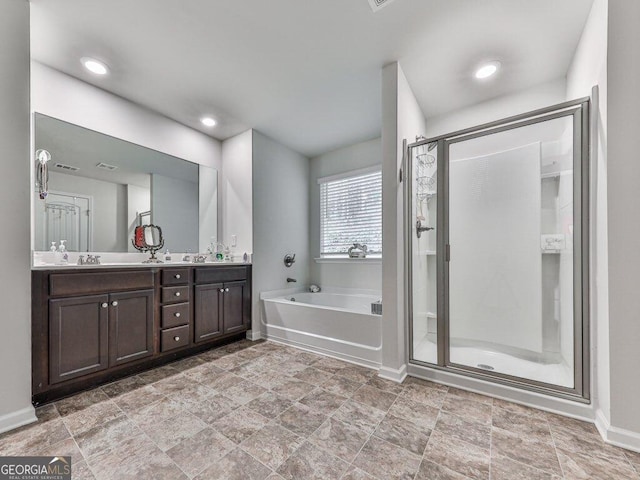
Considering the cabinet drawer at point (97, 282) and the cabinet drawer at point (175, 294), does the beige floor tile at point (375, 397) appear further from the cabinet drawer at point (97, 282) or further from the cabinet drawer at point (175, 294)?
the cabinet drawer at point (97, 282)

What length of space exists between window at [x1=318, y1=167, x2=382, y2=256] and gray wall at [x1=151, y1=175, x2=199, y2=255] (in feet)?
5.62

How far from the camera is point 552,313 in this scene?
81.1 inches

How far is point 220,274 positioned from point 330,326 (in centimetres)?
127

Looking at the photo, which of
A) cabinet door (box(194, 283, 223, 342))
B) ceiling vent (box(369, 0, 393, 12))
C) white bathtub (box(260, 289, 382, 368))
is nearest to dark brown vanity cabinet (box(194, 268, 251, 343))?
cabinet door (box(194, 283, 223, 342))

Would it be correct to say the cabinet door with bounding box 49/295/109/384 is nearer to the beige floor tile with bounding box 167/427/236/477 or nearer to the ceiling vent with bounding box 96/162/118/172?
the beige floor tile with bounding box 167/427/236/477

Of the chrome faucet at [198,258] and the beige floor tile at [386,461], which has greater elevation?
the chrome faucet at [198,258]

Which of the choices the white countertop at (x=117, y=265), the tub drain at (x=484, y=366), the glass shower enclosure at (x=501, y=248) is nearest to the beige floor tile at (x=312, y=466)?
the glass shower enclosure at (x=501, y=248)

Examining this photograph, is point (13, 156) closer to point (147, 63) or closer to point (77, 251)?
point (77, 251)

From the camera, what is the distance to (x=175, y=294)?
8.13 ft

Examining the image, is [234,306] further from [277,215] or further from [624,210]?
[624,210]

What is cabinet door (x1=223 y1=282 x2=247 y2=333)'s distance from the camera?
2.91 metres

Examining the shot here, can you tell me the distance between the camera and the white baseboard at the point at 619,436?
4.38ft

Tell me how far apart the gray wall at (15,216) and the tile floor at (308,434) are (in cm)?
23

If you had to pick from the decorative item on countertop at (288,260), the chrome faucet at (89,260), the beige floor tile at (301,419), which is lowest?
the beige floor tile at (301,419)
